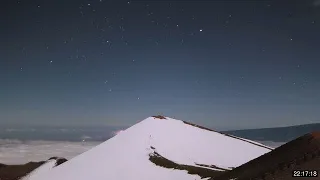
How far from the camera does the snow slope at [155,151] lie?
5053cm

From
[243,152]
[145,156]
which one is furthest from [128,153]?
[243,152]

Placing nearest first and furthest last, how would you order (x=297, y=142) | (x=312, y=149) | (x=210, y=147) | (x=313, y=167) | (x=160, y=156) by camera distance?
(x=313, y=167) → (x=312, y=149) → (x=297, y=142) → (x=160, y=156) → (x=210, y=147)

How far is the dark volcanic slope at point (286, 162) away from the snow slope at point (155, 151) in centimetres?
1232

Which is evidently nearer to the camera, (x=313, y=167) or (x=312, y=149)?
(x=313, y=167)

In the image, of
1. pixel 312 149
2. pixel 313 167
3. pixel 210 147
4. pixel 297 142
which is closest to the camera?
pixel 313 167

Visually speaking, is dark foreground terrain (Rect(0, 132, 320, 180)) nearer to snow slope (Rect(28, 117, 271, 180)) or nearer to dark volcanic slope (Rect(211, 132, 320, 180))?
dark volcanic slope (Rect(211, 132, 320, 180))

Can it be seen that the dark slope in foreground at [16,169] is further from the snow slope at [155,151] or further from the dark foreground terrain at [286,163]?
the dark foreground terrain at [286,163]

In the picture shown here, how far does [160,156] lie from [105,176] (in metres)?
9.53

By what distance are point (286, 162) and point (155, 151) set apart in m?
32.3

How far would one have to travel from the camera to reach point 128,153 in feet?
→ 190

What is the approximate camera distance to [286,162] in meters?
27.4

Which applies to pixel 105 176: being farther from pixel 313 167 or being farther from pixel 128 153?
pixel 313 167

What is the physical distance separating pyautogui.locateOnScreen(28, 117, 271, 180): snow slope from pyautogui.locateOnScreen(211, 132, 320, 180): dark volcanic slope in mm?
12325

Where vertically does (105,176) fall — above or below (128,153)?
below
